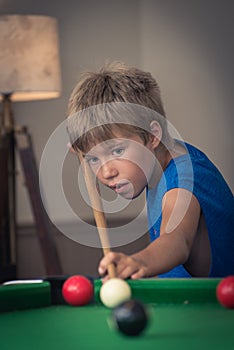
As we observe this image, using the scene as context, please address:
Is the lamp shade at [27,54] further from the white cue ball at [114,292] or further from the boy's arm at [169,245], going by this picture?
the white cue ball at [114,292]

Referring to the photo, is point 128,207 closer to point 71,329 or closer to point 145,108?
point 145,108

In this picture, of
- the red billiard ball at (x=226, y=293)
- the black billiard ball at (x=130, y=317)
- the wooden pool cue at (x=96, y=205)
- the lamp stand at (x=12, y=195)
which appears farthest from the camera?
the lamp stand at (x=12, y=195)

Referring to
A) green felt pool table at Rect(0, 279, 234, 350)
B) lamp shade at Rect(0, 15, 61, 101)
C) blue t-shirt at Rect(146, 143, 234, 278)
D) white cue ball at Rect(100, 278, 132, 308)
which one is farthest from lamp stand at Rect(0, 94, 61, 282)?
white cue ball at Rect(100, 278, 132, 308)

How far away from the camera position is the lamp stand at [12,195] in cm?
364

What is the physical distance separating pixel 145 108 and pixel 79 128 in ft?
0.66

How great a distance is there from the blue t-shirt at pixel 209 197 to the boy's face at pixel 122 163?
7 cm

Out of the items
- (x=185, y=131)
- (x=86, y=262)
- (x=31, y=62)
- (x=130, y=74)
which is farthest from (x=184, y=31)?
(x=130, y=74)

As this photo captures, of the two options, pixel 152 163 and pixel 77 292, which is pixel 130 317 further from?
pixel 152 163

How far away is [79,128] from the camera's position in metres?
1.95

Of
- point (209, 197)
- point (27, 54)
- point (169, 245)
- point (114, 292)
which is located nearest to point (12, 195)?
point (27, 54)

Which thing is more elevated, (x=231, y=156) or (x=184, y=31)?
(x=184, y=31)

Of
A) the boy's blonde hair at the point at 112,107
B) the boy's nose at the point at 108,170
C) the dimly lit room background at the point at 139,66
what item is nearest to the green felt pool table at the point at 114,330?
the boy's nose at the point at 108,170

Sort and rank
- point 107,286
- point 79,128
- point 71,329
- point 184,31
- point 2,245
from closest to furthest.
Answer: point 71,329
point 107,286
point 79,128
point 2,245
point 184,31

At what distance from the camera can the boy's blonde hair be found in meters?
1.92
